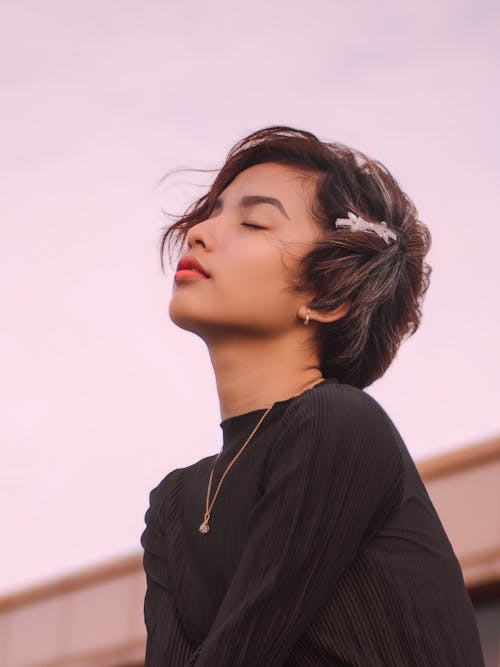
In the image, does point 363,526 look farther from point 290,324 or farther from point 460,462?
point 460,462

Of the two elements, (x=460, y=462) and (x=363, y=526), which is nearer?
(x=363, y=526)

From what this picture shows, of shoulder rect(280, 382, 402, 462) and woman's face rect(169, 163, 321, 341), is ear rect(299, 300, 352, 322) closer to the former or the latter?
woman's face rect(169, 163, 321, 341)

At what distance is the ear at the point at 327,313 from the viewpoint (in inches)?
95.5

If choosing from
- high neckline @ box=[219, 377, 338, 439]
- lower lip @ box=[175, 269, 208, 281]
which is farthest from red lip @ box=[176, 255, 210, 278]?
high neckline @ box=[219, 377, 338, 439]

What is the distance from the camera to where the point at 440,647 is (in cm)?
208

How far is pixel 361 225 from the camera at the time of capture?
2.52 m

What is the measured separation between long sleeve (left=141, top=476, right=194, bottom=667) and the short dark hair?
0.49 m

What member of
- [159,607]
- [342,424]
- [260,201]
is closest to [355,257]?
[260,201]

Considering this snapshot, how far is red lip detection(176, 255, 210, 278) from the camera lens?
2.40m

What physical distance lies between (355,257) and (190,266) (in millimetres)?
348

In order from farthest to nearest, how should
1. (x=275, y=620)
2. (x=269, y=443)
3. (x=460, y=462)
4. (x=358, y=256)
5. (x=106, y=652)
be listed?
1. (x=106, y=652)
2. (x=460, y=462)
3. (x=358, y=256)
4. (x=269, y=443)
5. (x=275, y=620)

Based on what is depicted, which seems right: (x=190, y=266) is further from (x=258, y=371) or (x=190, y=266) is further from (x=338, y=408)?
(x=338, y=408)

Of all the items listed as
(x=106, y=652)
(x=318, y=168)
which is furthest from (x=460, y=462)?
(x=318, y=168)

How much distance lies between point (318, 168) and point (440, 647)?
109 cm
